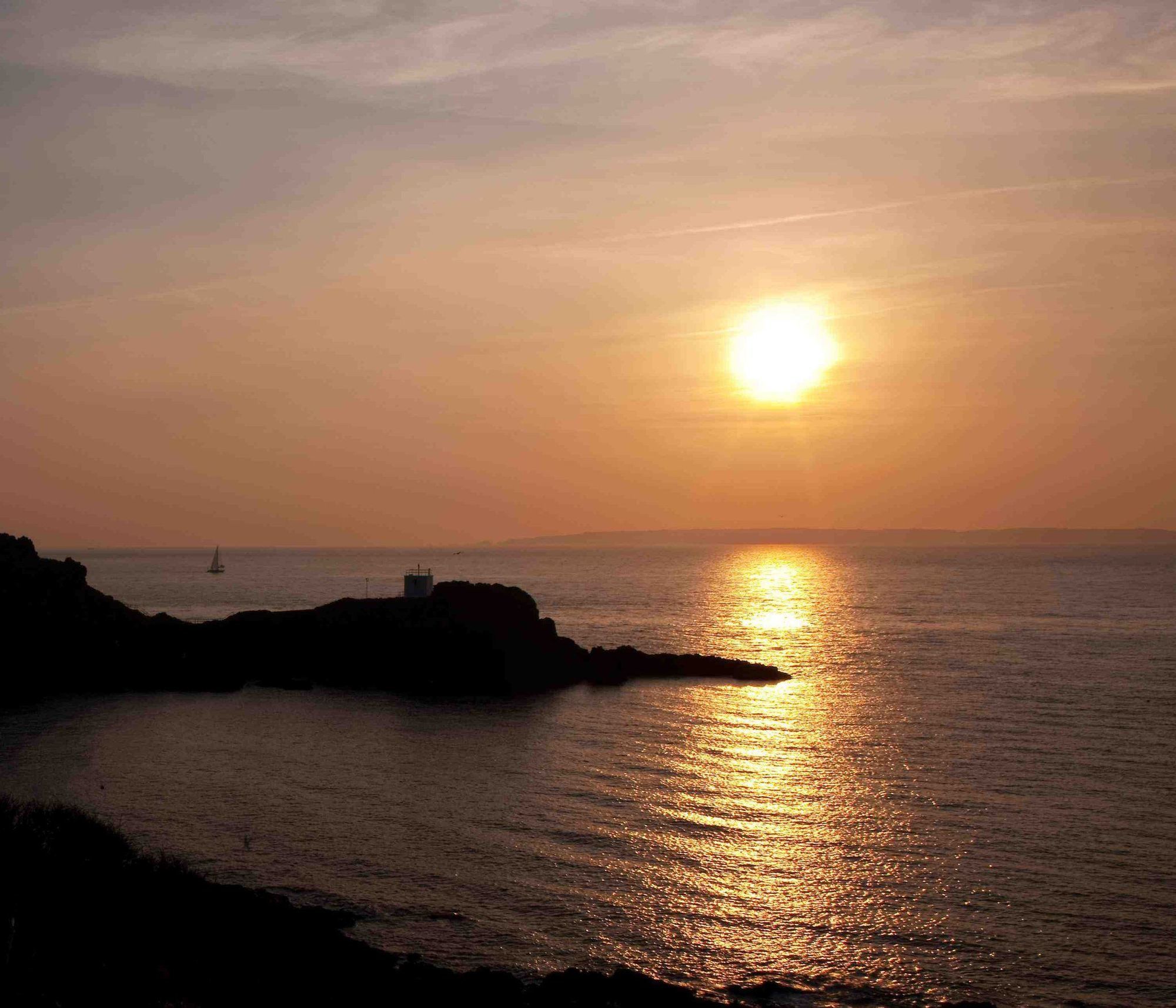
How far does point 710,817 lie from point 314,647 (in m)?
47.0

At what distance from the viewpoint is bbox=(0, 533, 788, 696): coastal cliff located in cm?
6919

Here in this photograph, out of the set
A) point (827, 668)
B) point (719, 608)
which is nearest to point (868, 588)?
point (719, 608)

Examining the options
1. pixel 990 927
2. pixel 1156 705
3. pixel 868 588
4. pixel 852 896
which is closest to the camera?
pixel 990 927

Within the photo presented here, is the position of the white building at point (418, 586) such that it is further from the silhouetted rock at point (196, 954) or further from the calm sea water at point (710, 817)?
the silhouetted rock at point (196, 954)

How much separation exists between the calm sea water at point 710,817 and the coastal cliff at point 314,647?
5.48 metres

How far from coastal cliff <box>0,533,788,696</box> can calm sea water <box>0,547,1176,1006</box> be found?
5481mm

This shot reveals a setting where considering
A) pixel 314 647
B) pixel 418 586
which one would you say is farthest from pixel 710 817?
pixel 418 586

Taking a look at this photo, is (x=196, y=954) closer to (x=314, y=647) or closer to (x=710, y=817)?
(x=710, y=817)

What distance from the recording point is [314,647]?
76.4m

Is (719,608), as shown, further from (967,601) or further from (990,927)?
(990,927)

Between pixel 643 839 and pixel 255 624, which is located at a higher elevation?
pixel 255 624

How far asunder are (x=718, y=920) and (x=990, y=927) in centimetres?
679

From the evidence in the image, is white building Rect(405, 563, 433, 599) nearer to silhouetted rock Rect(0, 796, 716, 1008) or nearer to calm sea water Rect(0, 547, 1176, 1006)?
calm sea water Rect(0, 547, 1176, 1006)

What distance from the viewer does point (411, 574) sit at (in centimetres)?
8638
